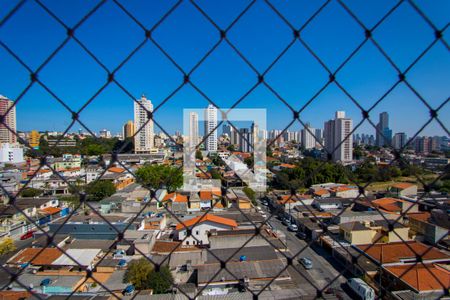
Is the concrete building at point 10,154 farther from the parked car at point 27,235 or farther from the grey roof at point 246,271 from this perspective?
the grey roof at point 246,271

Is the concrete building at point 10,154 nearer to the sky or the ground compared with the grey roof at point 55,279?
nearer to the sky

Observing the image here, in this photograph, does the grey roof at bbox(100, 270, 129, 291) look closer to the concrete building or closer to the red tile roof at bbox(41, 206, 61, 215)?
the red tile roof at bbox(41, 206, 61, 215)

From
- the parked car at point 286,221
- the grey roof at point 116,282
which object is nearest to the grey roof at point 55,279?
the grey roof at point 116,282

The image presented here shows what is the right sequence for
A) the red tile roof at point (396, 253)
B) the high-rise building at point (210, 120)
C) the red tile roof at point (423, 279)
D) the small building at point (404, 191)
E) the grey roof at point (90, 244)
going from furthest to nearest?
the small building at point (404, 191)
the grey roof at point (90, 244)
the red tile roof at point (396, 253)
the red tile roof at point (423, 279)
the high-rise building at point (210, 120)

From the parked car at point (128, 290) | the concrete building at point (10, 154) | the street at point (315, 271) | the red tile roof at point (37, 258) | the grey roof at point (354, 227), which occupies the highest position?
the concrete building at point (10, 154)

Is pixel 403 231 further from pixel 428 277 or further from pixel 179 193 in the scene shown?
pixel 179 193

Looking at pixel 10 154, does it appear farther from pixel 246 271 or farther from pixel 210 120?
pixel 210 120

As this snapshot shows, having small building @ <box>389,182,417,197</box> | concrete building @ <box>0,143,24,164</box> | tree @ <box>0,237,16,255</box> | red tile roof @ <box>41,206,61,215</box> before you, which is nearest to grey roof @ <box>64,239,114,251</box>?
tree @ <box>0,237,16,255</box>
